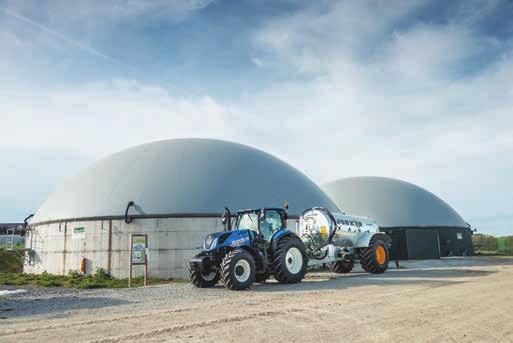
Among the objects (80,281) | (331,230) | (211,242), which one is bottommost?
(80,281)

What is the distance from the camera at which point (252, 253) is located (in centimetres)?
1353

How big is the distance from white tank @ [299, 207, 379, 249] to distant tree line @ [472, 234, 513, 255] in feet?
126

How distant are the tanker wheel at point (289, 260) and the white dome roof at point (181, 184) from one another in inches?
274

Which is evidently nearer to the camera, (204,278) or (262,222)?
(204,278)

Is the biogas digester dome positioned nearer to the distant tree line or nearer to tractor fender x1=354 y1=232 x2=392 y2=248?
tractor fender x1=354 y1=232 x2=392 y2=248

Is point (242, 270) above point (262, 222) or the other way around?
the other way around

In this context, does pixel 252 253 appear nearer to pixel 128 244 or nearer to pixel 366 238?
pixel 366 238

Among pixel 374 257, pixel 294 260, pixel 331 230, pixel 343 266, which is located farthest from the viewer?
pixel 343 266

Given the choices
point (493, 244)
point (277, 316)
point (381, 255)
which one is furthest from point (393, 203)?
point (277, 316)

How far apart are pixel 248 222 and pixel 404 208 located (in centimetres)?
2913

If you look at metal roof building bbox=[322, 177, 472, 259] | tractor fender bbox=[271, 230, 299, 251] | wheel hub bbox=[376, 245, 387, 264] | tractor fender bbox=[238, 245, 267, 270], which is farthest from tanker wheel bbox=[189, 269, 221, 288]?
metal roof building bbox=[322, 177, 472, 259]

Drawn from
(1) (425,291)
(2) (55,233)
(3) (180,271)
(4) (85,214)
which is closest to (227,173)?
(3) (180,271)

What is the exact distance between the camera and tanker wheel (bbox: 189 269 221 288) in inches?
552

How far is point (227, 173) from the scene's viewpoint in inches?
890
